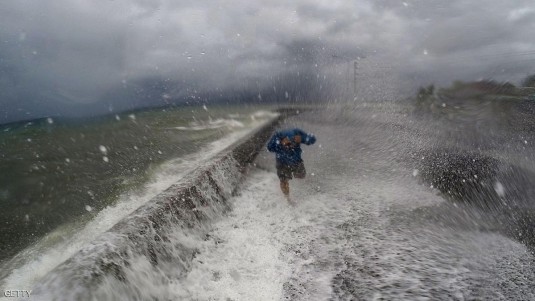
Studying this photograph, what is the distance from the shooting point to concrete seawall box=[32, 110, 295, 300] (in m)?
3.13

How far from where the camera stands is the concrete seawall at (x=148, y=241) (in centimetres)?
313

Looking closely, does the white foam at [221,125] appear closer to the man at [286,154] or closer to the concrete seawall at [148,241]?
the man at [286,154]

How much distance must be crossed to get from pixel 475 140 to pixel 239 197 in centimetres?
1003

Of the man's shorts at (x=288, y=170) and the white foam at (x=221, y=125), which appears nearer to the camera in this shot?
the man's shorts at (x=288, y=170)

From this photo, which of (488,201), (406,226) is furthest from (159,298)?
(488,201)

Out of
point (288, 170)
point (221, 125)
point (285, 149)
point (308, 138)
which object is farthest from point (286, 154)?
point (221, 125)

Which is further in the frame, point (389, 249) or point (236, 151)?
point (236, 151)

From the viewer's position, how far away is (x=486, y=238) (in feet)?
15.7

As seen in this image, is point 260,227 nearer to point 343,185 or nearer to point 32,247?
point 343,185

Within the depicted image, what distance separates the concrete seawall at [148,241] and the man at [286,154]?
1296 mm

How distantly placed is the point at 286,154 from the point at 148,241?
3.50m

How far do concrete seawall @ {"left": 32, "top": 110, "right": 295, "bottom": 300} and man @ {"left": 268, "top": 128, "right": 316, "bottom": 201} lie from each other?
4.25ft

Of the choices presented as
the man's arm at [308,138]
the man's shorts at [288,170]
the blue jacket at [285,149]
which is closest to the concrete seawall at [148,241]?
the man's shorts at [288,170]

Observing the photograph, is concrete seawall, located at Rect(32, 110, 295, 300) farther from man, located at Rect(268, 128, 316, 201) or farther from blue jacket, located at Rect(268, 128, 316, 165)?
blue jacket, located at Rect(268, 128, 316, 165)
